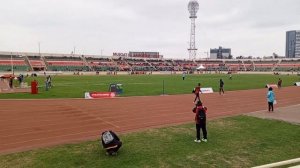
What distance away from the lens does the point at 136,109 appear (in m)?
21.2

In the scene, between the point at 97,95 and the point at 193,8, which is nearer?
the point at 97,95

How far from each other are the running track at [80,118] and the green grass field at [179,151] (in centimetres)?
160

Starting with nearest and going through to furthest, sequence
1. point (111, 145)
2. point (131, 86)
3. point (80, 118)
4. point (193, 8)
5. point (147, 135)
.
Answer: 1. point (111, 145)
2. point (147, 135)
3. point (80, 118)
4. point (131, 86)
5. point (193, 8)

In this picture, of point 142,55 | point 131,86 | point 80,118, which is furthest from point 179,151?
point 142,55

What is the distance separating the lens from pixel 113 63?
378 feet

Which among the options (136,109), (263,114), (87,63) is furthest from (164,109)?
(87,63)

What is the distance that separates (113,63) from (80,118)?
9862cm

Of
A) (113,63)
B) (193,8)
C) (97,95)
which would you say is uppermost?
(193,8)

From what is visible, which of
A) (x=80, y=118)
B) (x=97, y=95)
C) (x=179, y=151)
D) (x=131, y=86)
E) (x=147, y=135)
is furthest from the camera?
(x=131, y=86)

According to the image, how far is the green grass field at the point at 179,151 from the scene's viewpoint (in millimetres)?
9492

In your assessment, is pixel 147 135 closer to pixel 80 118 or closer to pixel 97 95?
pixel 80 118

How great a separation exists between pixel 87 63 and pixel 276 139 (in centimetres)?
10087

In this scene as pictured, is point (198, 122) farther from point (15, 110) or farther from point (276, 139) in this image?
point (15, 110)

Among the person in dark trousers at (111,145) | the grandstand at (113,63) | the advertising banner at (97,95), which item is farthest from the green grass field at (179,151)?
the grandstand at (113,63)
